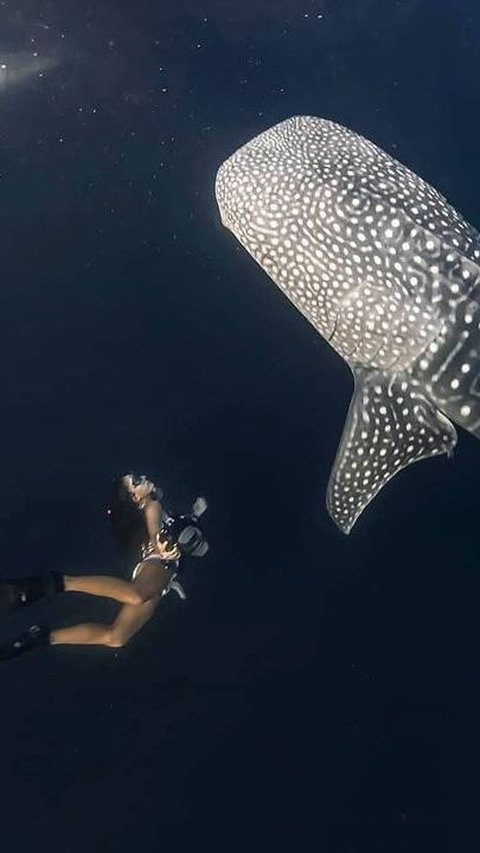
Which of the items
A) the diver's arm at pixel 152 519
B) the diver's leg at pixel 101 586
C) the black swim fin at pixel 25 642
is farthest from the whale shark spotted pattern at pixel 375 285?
the black swim fin at pixel 25 642

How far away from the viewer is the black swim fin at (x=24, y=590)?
6.34 m

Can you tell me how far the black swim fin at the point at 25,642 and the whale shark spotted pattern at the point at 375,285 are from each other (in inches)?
95.4

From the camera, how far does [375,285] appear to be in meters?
5.69

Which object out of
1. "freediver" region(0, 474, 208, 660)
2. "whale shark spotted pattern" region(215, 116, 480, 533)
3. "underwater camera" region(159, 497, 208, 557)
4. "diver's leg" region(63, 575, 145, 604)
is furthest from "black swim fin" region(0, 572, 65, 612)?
"whale shark spotted pattern" region(215, 116, 480, 533)

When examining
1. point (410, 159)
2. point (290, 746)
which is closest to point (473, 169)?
point (410, 159)

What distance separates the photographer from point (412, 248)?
18.7 feet

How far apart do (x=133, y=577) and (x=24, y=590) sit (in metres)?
0.85

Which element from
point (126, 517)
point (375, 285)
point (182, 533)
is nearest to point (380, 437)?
point (375, 285)

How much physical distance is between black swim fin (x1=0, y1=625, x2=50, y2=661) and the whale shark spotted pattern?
2.42 m

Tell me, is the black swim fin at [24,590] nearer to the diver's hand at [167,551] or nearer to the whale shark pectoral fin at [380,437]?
the diver's hand at [167,551]

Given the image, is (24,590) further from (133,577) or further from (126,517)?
(126,517)

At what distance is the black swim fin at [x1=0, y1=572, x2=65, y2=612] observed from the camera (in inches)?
249

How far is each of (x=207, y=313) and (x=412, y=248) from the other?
9.29 ft

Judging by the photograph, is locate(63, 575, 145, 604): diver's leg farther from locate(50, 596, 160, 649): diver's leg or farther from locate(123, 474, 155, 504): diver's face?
locate(123, 474, 155, 504): diver's face
